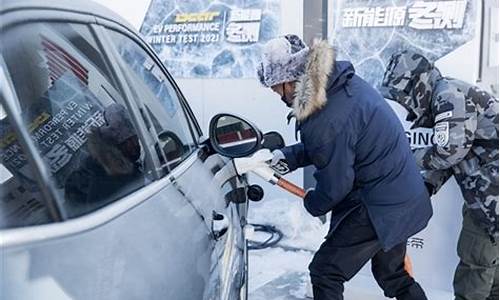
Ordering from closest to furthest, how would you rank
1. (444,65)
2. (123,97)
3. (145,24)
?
(123,97) → (444,65) → (145,24)

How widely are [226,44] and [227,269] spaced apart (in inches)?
151

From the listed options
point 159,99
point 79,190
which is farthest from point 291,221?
point 79,190

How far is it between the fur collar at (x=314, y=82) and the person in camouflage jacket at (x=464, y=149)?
0.70 meters

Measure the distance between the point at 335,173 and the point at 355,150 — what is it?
14 centimetres

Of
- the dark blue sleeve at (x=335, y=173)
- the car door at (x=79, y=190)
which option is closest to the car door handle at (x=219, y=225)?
the car door at (x=79, y=190)

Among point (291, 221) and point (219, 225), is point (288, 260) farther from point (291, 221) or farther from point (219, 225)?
point (219, 225)

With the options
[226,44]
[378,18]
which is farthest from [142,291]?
[226,44]

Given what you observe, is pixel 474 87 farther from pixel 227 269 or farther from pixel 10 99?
pixel 10 99

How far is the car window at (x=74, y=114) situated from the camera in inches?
45.8

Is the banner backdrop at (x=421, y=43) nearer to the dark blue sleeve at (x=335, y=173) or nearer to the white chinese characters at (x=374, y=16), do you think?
the white chinese characters at (x=374, y=16)

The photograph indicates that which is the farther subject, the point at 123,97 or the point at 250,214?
the point at 250,214

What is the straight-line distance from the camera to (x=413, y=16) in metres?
3.58

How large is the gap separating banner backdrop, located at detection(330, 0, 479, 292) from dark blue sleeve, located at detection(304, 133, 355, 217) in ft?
3.18

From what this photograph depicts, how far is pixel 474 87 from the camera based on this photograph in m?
3.01
